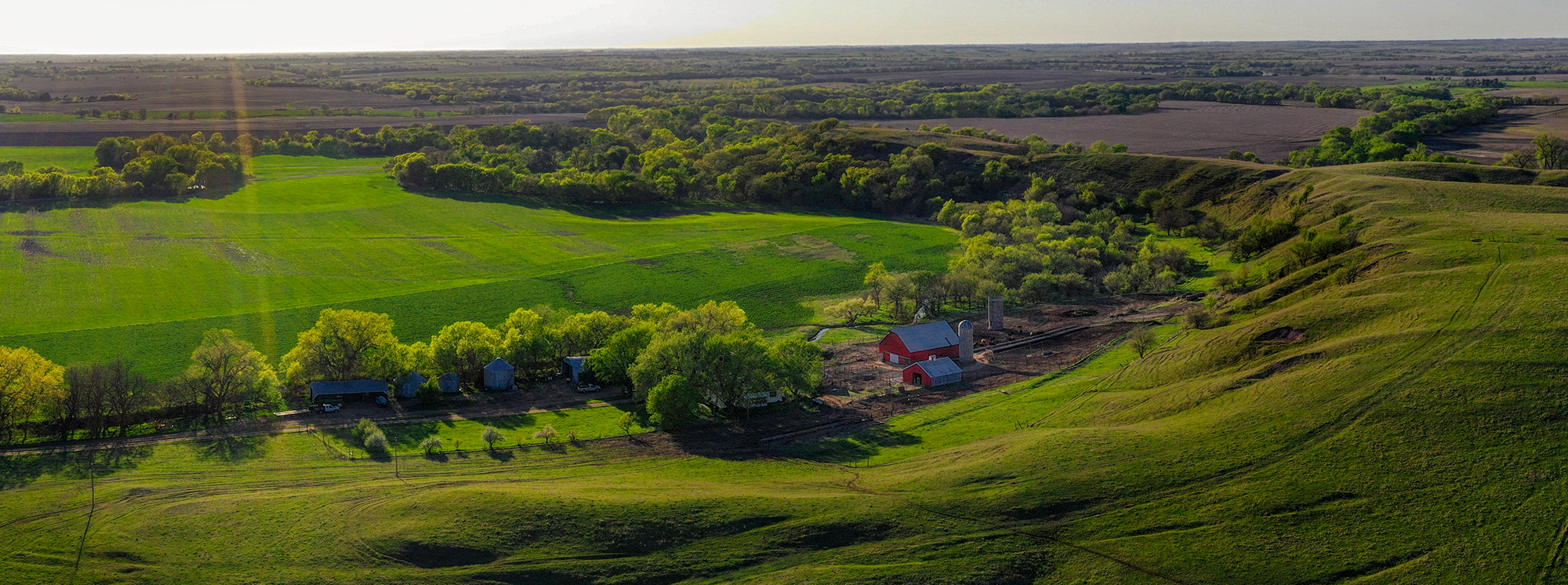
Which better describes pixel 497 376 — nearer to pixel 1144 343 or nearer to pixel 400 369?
pixel 400 369

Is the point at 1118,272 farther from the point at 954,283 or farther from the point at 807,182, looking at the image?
the point at 807,182

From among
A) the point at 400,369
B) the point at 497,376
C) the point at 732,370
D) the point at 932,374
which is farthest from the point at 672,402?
the point at 400,369

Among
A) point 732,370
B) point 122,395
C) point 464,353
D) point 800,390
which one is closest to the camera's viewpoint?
point 122,395

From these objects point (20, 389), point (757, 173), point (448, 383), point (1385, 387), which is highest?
point (757, 173)

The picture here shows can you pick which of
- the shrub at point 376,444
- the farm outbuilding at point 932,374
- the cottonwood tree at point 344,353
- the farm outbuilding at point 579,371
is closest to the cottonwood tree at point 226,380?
the cottonwood tree at point 344,353

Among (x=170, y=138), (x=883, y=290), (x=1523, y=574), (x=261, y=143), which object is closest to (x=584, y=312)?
(x=883, y=290)

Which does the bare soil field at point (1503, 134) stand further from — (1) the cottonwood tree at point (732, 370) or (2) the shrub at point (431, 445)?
(2) the shrub at point (431, 445)
